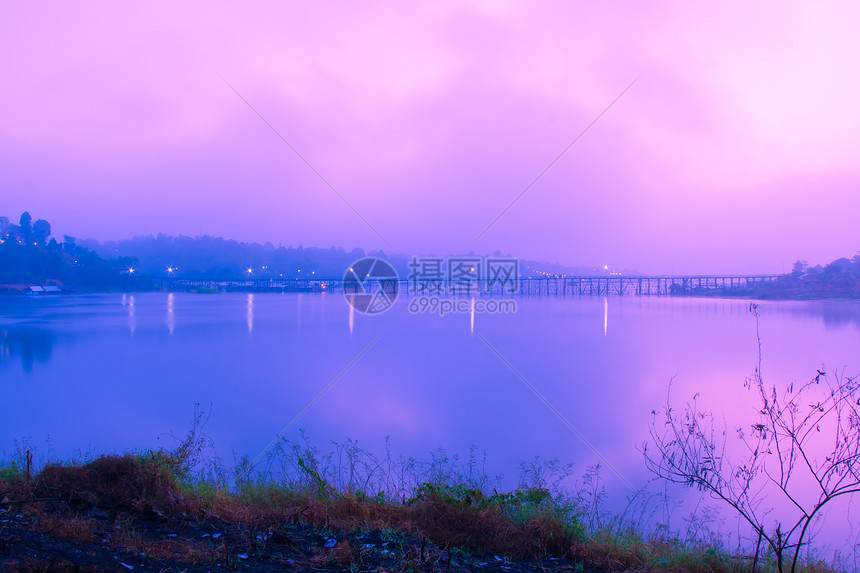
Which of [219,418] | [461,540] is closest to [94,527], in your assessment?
[461,540]

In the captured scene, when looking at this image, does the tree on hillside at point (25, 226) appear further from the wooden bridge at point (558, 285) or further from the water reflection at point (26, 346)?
the water reflection at point (26, 346)

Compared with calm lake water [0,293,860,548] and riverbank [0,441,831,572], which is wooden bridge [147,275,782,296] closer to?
calm lake water [0,293,860,548]

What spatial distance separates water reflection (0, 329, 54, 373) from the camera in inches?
489

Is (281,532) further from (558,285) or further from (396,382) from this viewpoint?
(558,285)

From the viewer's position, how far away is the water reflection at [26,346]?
489 inches

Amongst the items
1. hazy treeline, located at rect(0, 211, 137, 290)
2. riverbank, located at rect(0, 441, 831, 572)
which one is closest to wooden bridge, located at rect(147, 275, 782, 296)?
hazy treeline, located at rect(0, 211, 137, 290)

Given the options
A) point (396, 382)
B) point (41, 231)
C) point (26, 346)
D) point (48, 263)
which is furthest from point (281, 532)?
point (41, 231)

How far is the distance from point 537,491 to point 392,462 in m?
2.54

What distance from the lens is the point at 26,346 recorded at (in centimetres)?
1447

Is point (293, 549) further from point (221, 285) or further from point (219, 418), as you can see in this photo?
point (221, 285)

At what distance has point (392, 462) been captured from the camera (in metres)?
5.70

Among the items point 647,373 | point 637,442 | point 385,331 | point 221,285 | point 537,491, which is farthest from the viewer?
point 221,285

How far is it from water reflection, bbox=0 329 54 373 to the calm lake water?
0.05 meters

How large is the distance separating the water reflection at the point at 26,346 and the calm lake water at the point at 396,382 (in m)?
0.05
